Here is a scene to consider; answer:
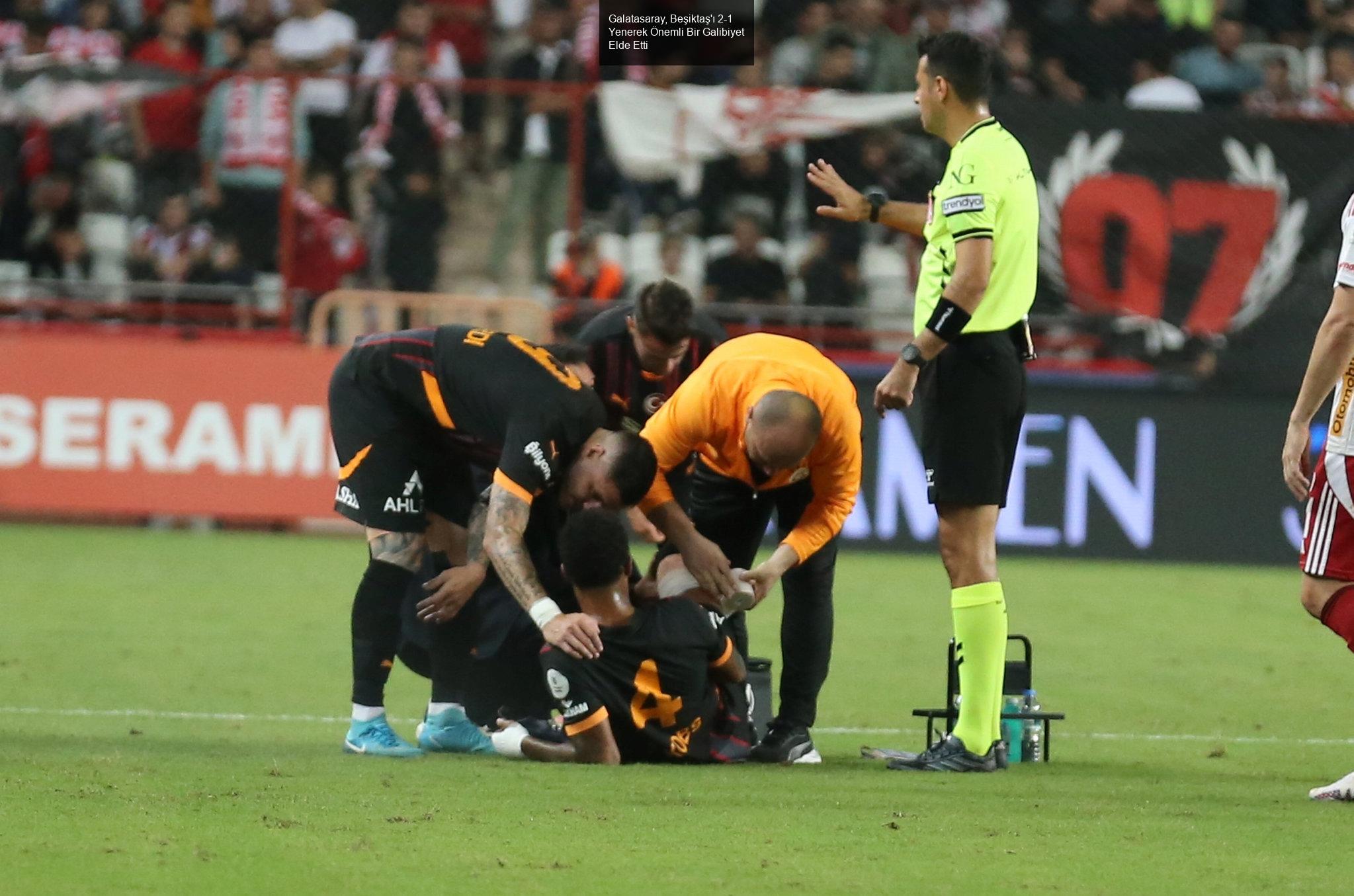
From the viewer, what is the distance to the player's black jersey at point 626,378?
312 inches

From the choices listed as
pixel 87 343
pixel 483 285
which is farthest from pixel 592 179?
pixel 87 343

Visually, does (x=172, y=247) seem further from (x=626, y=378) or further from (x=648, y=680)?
(x=648, y=680)

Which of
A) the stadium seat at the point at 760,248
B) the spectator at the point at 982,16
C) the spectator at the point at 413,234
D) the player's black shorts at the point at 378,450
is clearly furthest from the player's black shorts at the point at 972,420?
the spectator at the point at 982,16

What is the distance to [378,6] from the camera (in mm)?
18141

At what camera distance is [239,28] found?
58.6 feet

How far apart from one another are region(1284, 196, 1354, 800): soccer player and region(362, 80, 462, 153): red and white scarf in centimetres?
1120

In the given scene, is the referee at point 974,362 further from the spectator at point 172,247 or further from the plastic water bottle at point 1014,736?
the spectator at point 172,247

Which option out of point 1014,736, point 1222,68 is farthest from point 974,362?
point 1222,68

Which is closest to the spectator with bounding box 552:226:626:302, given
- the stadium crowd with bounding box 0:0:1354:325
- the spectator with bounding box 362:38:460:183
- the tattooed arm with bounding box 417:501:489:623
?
the stadium crowd with bounding box 0:0:1354:325

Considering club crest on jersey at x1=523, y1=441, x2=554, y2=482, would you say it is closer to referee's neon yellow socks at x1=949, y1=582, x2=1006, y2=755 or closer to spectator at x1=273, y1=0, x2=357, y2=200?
referee's neon yellow socks at x1=949, y1=582, x2=1006, y2=755

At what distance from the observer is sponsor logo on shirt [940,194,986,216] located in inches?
262

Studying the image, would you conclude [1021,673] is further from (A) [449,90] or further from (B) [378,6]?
(B) [378,6]

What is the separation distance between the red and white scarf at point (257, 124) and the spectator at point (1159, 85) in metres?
6.86

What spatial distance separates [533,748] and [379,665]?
23.7 inches
